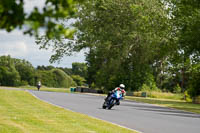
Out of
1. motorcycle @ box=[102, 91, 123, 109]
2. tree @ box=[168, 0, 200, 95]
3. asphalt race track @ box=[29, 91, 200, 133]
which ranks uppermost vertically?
tree @ box=[168, 0, 200, 95]

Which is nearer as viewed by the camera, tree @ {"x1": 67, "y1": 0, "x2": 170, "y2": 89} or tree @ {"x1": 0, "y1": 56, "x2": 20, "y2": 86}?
tree @ {"x1": 67, "y1": 0, "x2": 170, "y2": 89}

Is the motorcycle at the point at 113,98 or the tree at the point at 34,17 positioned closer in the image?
the tree at the point at 34,17

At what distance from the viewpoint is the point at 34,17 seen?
3.43 metres

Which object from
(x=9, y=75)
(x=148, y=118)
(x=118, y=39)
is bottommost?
(x=148, y=118)

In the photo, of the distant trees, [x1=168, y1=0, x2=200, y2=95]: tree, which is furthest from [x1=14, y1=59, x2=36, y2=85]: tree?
[x1=168, y1=0, x2=200, y2=95]: tree

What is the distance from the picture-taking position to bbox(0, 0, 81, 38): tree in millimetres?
3375

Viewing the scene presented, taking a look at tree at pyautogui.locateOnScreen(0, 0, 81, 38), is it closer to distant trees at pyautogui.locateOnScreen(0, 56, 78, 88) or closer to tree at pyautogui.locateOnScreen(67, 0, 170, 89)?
tree at pyautogui.locateOnScreen(67, 0, 170, 89)

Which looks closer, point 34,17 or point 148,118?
point 34,17

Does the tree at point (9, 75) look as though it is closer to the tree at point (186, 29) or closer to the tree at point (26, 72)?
the tree at point (26, 72)

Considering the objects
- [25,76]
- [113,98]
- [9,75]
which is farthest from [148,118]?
[25,76]

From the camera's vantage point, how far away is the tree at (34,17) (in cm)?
338

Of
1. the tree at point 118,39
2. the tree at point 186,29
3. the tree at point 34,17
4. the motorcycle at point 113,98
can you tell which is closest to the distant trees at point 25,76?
the tree at point 118,39

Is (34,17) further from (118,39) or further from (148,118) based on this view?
(118,39)

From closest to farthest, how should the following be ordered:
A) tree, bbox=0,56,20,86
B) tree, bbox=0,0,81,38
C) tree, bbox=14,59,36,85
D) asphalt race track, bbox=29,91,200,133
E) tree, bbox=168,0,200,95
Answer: tree, bbox=0,0,81,38 → asphalt race track, bbox=29,91,200,133 → tree, bbox=168,0,200,95 → tree, bbox=0,56,20,86 → tree, bbox=14,59,36,85
